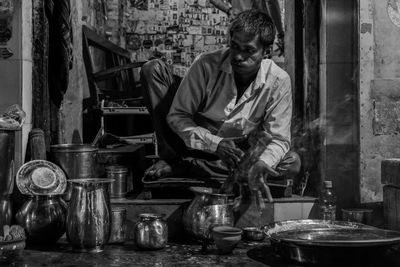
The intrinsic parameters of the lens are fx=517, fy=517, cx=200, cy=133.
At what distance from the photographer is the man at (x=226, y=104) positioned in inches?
156

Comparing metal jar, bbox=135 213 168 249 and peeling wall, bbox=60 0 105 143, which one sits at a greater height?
peeling wall, bbox=60 0 105 143

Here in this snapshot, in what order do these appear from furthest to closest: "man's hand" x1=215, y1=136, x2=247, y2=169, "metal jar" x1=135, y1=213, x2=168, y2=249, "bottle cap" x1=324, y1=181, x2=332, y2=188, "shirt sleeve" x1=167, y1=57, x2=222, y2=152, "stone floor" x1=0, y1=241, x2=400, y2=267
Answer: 1. "bottle cap" x1=324, y1=181, x2=332, y2=188
2. "shirt sleeve" x1=167, y1=57, x2=222, y2=152
3. "man's hand" x1=215, y1=136, x2=247, y2=169
4. "metal jar" x1=135, y1=213, x2=168, y2=249
5. "stone floor" x1=0, y1=241, x2=400, y2=267

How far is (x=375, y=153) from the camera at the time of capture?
461 cm

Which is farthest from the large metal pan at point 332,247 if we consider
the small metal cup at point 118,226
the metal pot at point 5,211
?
the metal pot at point 5,211

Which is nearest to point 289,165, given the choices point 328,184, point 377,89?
point 328,184

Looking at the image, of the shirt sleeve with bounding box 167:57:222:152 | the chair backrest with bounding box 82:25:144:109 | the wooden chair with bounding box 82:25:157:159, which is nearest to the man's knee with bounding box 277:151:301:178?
the shirt sleeve with bounding box 167:57:222:152

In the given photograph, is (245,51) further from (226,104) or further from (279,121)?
(279,121)

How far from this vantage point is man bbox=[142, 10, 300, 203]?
3.97 m

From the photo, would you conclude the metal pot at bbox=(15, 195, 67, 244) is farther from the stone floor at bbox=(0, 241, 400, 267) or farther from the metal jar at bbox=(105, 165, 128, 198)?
the metal jar at bbox=(105, 165, 128, 198)

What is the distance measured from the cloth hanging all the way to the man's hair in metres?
1.79

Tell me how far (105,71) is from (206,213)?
15.2ft

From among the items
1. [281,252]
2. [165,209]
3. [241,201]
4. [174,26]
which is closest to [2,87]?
[165,209]

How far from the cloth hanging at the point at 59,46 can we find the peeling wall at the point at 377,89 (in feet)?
9.00

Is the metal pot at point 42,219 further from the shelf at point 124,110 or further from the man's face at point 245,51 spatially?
the shelf at point 124,110
